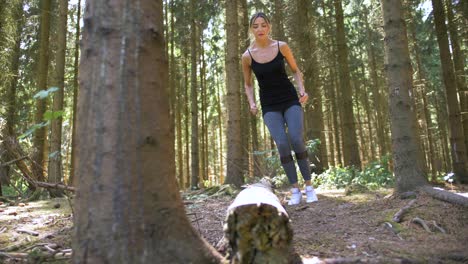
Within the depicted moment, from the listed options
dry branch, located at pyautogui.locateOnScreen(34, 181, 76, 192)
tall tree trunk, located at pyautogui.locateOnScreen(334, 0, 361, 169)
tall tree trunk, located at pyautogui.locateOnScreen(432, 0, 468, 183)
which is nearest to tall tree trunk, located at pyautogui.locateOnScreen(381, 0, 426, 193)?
dry branch, located at pyautogui.locateOnScreen(34, 181, 76, 192)

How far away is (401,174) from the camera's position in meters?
5.03

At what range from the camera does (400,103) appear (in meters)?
5.19

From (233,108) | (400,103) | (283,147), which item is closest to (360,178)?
(233,108)

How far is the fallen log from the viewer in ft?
6.71

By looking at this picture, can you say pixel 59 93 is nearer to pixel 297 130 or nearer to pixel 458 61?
pixel 297 130

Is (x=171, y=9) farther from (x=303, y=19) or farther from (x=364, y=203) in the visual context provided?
(x=364, y=203)

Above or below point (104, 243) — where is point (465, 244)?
below

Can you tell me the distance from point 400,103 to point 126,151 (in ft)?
14.2

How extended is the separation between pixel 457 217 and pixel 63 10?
9738 millimetres

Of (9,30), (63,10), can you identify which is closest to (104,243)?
(63,10)

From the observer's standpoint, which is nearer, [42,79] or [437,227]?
[437,227]

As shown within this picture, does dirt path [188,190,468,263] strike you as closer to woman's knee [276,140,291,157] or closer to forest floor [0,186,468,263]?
forest floor [0,186,468,263]

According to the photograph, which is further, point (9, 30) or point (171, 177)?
point (9, 30)

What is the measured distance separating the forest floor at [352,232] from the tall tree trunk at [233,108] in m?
3.12
